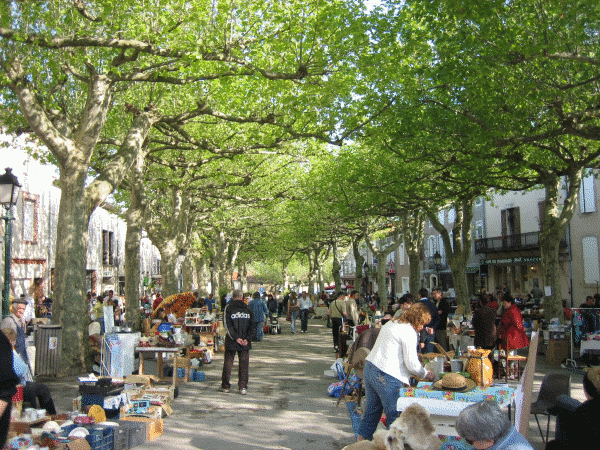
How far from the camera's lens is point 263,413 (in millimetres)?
8844

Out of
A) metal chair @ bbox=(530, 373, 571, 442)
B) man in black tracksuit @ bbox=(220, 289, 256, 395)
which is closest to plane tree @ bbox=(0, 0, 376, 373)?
man in black tracksuit @ bbox=(220, 289, 256, 395)

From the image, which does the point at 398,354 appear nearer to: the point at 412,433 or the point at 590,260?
the point at 412,433

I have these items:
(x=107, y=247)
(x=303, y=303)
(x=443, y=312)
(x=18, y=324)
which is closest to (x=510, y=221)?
(x=303, y=303)

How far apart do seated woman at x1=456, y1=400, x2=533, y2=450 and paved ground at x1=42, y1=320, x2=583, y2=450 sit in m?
3.49

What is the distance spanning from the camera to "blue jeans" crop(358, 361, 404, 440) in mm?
5617

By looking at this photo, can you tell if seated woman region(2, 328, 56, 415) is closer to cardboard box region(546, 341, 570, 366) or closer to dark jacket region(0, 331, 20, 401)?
dark jacket region(0, 331, 20, 401)

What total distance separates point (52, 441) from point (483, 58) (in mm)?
9208

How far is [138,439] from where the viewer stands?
7.07 meters

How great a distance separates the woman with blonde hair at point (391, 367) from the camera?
565 cm

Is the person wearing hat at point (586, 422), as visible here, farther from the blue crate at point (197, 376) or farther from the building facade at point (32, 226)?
the building facade at point (32, 226)

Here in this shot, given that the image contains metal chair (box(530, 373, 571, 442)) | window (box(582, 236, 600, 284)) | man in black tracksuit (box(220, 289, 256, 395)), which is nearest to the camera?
metal chair (box(530, 373, 571, 442))

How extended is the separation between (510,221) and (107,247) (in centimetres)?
2740

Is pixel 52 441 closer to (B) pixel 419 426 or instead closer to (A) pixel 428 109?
(B) pixel 419 426

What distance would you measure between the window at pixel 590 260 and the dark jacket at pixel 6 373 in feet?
102
